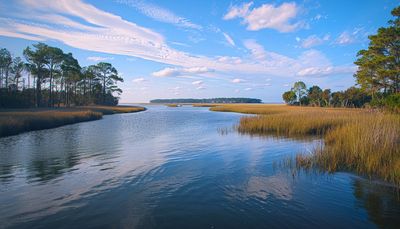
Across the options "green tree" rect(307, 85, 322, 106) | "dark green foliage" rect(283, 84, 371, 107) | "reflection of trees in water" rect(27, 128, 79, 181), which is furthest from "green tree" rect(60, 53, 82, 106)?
"green tree" rect(307, 85, 322, 106)

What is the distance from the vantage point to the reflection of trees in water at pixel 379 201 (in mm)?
4949

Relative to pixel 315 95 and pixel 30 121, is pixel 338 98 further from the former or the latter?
pixel 30 121

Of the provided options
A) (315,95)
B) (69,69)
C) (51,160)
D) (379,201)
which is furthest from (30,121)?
(315,95)

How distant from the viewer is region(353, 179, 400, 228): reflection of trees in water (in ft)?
16.2

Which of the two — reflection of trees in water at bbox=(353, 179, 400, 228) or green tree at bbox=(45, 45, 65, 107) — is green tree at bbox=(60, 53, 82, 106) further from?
reflection of trees in water at bbox=(353, 179, 400, 228)

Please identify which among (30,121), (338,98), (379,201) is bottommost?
(379,201)

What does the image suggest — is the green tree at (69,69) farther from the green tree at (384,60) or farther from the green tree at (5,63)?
the green tree at (384,60)

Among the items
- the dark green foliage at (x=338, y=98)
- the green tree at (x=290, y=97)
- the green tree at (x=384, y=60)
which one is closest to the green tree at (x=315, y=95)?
the dark green foliage at (x=338, y=98)

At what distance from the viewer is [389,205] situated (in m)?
5.54

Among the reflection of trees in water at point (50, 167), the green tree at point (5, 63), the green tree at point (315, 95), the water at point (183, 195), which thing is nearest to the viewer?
the water at point (183, 195)

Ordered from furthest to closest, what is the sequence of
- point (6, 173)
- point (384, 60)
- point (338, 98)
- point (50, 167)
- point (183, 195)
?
point (338, 98)
point (384, 60)
point (50, 167)
point (6, 173)
point (183, 195)

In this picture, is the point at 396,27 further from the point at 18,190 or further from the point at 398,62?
the point at 18,190

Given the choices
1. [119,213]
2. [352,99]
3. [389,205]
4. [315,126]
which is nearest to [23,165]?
[119,213]

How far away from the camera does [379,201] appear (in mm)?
5777
